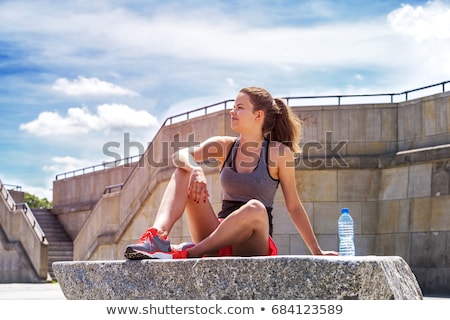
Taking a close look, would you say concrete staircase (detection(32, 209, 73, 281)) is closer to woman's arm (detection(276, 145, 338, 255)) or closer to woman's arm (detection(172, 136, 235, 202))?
woman's arm (detection(172, 136, 235, 202))

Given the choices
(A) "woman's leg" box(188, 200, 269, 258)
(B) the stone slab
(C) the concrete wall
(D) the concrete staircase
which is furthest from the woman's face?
(D) the concrete staircase

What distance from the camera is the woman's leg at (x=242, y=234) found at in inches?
207

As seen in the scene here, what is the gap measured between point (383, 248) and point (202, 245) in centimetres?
1084

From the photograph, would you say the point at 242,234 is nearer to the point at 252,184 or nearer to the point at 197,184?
the point at 197,184

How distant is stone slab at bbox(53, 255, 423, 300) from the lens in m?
4.55

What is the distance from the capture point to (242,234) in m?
5.34

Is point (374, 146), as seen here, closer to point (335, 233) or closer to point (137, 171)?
point (335, 233)

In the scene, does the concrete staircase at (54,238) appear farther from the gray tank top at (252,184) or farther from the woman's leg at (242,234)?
the woman's leg at (242,234)

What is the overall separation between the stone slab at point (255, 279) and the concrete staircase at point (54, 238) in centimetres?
2142

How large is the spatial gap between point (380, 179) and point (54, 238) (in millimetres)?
17453

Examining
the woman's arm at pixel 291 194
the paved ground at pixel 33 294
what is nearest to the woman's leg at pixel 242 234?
the woman's arm at pixel 291 194

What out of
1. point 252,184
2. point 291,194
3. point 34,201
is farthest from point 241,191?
point 34,201

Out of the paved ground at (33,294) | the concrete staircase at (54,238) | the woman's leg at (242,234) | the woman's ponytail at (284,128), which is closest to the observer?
the woman's leg at (242,234)
